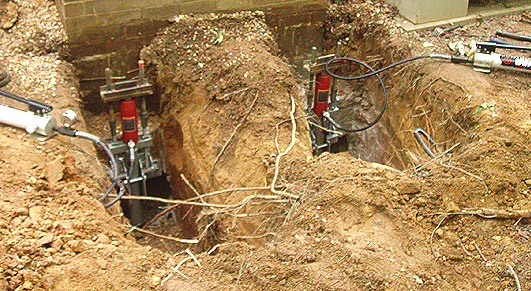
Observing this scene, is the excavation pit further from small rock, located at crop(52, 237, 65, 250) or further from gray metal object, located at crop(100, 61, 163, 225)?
small rock, located at crop(52, 237, 65, 250)

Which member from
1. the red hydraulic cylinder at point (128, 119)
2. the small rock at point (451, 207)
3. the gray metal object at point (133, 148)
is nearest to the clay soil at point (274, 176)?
the small rock at point (451, 207)

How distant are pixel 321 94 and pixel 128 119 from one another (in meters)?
1.92

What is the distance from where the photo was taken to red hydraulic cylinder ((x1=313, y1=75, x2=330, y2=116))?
5078 mm

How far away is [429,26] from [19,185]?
429cm

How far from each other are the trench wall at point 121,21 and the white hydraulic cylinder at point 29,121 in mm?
1158

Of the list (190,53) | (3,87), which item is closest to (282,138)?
(190,53)

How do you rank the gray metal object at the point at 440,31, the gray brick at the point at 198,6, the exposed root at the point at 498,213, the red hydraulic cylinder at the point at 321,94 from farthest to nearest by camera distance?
the gray metal object at the point at 440,31 < the red hydraulic cylinder at the point at 321,94 < the gray brick at the point at 198,6 < the exposed root at the point at 498,213

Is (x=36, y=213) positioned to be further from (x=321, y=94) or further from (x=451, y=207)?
(x=321, y=94)

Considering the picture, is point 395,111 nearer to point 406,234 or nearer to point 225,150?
point 225,150

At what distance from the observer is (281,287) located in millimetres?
2449

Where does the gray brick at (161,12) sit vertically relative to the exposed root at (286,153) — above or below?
above

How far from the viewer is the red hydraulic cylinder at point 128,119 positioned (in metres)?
4.39

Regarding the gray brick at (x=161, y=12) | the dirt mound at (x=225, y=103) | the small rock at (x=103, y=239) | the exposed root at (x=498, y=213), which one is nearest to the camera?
the small rock at (x=103, y=239)

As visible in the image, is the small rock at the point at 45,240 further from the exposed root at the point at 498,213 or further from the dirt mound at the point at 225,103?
the exposed root at the point at 498,213
